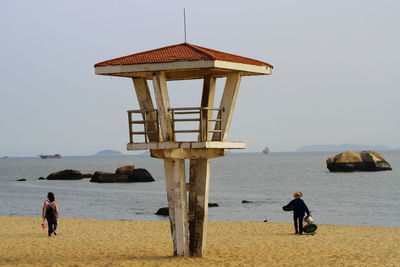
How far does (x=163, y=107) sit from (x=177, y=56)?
1336mm

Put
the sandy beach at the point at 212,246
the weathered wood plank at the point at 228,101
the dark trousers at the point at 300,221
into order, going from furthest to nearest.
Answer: the dark trousers at the point at 300,221, the sandy beach at the point at 212,246, the weathered wood plank at the point at 228,101

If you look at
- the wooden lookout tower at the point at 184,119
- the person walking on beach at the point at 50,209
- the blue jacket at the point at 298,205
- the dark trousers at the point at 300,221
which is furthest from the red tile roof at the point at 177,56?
the dark trousers at the point at 300,221

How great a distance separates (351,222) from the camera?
37406mm

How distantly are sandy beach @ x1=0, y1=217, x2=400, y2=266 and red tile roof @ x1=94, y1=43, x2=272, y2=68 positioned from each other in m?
5.23

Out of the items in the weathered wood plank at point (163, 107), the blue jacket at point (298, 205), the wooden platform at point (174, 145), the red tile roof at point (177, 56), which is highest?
the red tile roof at point (177, 56)

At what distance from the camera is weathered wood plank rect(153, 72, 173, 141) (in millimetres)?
16406

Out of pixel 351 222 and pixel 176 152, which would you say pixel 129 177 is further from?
pixel 176 152

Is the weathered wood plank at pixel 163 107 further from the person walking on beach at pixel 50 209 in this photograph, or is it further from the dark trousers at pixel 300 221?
the dark trousers at pixel 300 221

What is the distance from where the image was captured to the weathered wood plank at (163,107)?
1641cm

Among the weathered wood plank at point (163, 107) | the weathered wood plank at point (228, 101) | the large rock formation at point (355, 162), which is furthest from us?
the large rock formation at point (355, 162)

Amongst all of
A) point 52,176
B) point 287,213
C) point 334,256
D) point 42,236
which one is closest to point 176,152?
point 334,256

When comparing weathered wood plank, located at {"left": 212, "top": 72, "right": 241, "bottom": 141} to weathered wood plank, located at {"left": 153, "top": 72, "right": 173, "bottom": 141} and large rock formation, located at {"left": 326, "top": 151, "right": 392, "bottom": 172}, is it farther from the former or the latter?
large rock formation, located at {"left": 326, "top": 151, "right": 392, "bottom": 172}

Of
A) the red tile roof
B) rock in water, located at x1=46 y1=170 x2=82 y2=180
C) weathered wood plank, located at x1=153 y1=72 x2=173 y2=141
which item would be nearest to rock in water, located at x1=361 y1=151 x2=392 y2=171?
rock in water, located at x1=46 y1=170 x2=82 y2=180

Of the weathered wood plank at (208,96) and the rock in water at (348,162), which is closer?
the weathered wood plank at (208,96)
